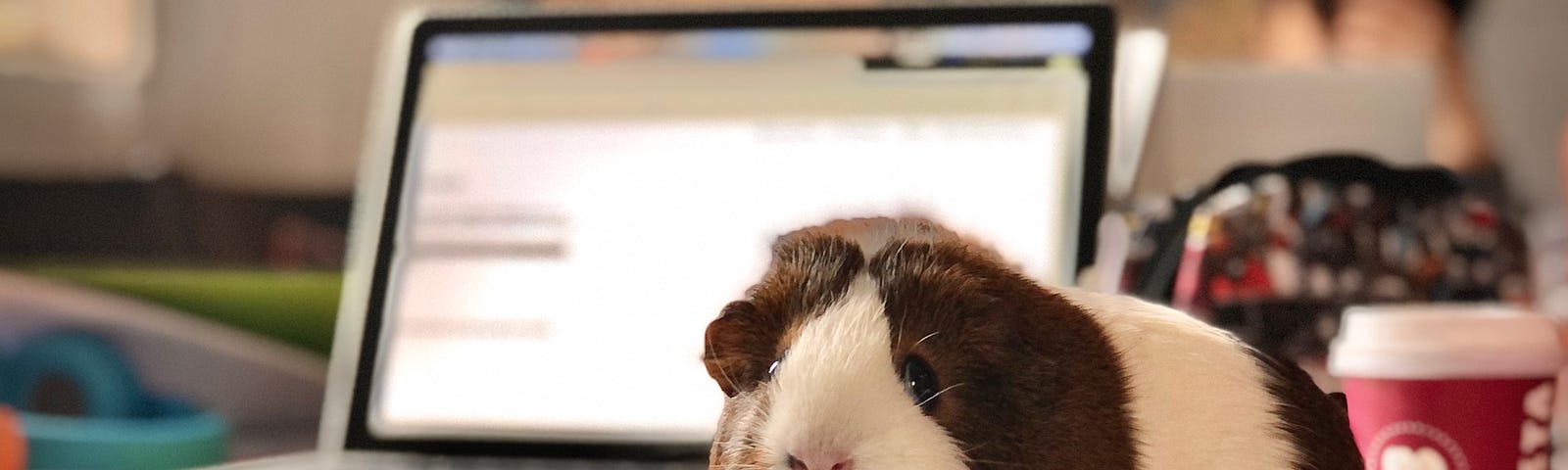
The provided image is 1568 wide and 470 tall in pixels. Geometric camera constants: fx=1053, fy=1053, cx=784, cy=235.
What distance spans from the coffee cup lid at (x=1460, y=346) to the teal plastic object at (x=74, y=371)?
0.78 m

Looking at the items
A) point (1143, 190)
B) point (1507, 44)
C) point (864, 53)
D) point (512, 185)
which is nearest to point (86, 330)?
point (512, 185)

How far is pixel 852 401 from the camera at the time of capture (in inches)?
7.3

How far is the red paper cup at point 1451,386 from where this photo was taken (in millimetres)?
346

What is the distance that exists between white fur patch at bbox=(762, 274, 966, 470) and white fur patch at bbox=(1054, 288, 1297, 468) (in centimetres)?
4

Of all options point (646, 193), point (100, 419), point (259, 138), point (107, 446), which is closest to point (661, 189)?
point (646, 193)

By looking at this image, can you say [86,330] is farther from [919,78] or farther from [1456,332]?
[1456,332]

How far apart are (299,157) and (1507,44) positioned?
150cm

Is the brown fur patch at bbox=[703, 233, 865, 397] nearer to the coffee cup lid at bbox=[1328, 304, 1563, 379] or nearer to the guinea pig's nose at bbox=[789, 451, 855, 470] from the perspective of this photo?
the guinea pig's nose at bbox=[789, 451, 855, 470]

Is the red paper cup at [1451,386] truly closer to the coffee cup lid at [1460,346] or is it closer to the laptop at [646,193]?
the coffee cup lid at [1460,346]

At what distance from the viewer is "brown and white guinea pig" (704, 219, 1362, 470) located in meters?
0.18

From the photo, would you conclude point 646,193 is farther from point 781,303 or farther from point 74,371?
point 74,371

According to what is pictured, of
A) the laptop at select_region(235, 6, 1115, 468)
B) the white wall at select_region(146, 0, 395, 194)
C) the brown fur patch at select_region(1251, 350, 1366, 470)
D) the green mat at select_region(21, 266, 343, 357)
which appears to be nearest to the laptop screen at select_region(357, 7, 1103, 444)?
the laptop at select_region(235, 6, 1115, 468)

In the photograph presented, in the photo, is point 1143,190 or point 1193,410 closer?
point 1193,410

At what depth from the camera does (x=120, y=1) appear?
A: 134 cm
